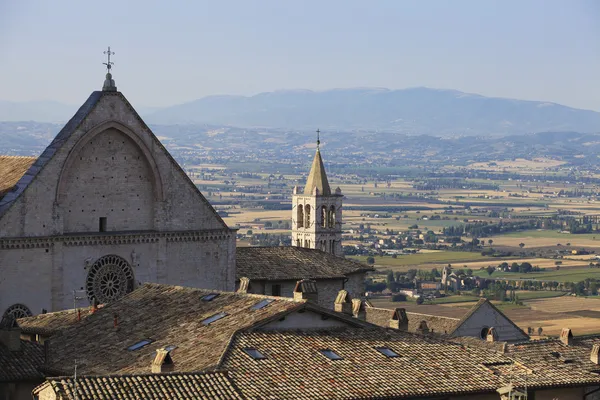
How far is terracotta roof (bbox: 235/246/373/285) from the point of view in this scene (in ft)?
214

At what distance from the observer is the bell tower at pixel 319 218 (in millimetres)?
96562

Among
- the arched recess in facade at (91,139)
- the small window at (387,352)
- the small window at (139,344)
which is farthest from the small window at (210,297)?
the arched recess in facade at (91,139)

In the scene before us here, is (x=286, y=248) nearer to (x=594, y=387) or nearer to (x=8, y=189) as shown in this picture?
(x=8, y=189)

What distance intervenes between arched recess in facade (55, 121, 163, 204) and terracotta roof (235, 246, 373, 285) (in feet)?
17.1

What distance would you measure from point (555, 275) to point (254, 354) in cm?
14444

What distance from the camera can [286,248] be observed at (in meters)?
68.9

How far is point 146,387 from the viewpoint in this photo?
31.4 meters

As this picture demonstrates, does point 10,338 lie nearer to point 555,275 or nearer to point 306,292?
point 306,292

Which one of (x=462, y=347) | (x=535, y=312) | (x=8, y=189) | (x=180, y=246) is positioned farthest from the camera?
(x=535, y=312)

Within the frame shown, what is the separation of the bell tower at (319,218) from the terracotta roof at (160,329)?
50.0 metres

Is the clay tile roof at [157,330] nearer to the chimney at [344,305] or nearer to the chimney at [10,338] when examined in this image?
the chimney at [10,338]

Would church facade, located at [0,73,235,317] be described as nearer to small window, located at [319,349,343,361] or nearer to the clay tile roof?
the clay tile roof

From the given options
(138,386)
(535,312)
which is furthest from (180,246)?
(535,312)

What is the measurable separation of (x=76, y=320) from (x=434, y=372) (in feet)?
47.5
